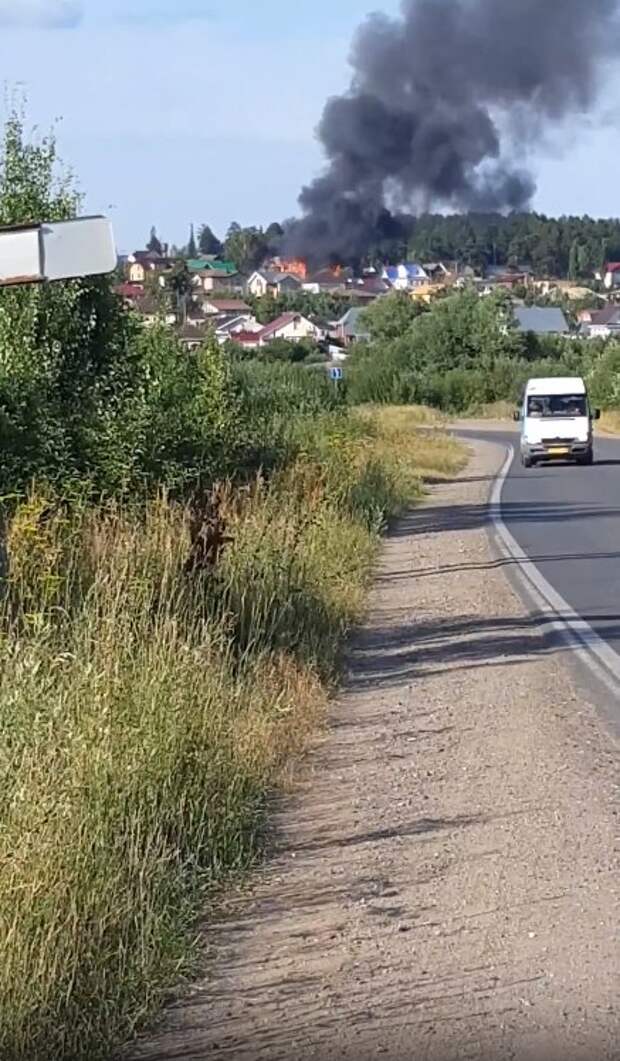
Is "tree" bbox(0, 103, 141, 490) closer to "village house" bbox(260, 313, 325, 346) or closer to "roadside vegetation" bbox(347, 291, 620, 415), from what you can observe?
"roadside vegetation" bbox(347, 291, 620, 415)

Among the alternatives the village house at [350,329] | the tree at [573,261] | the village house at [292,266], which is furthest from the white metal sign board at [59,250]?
the tree at [573,261]

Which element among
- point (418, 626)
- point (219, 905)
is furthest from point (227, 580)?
point (219, 905)

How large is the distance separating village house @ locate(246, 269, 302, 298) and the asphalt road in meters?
65.1

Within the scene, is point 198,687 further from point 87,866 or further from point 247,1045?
point 247,1045

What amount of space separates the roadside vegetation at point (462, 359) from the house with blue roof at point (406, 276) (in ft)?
12.4

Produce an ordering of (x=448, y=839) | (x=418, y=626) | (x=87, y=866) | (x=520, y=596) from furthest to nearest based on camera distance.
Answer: (x=520, y=596) < (x=418, y=626) < (x=448, y=839) < (x=87, y=866)

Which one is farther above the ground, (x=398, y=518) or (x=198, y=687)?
(x=198, y=687)

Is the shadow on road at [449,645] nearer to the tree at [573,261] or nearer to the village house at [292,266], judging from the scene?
the village house at [292,266]

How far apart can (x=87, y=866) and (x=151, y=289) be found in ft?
59.7

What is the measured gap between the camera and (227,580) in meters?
12.6

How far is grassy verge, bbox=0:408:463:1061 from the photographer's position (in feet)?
18.1

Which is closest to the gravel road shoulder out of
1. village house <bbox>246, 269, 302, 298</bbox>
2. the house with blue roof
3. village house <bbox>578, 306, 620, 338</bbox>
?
the house with blue roof

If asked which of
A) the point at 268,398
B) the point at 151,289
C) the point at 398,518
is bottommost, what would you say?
the point at 398,518

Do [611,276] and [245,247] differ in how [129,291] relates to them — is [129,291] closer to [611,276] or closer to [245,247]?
[245,247]
